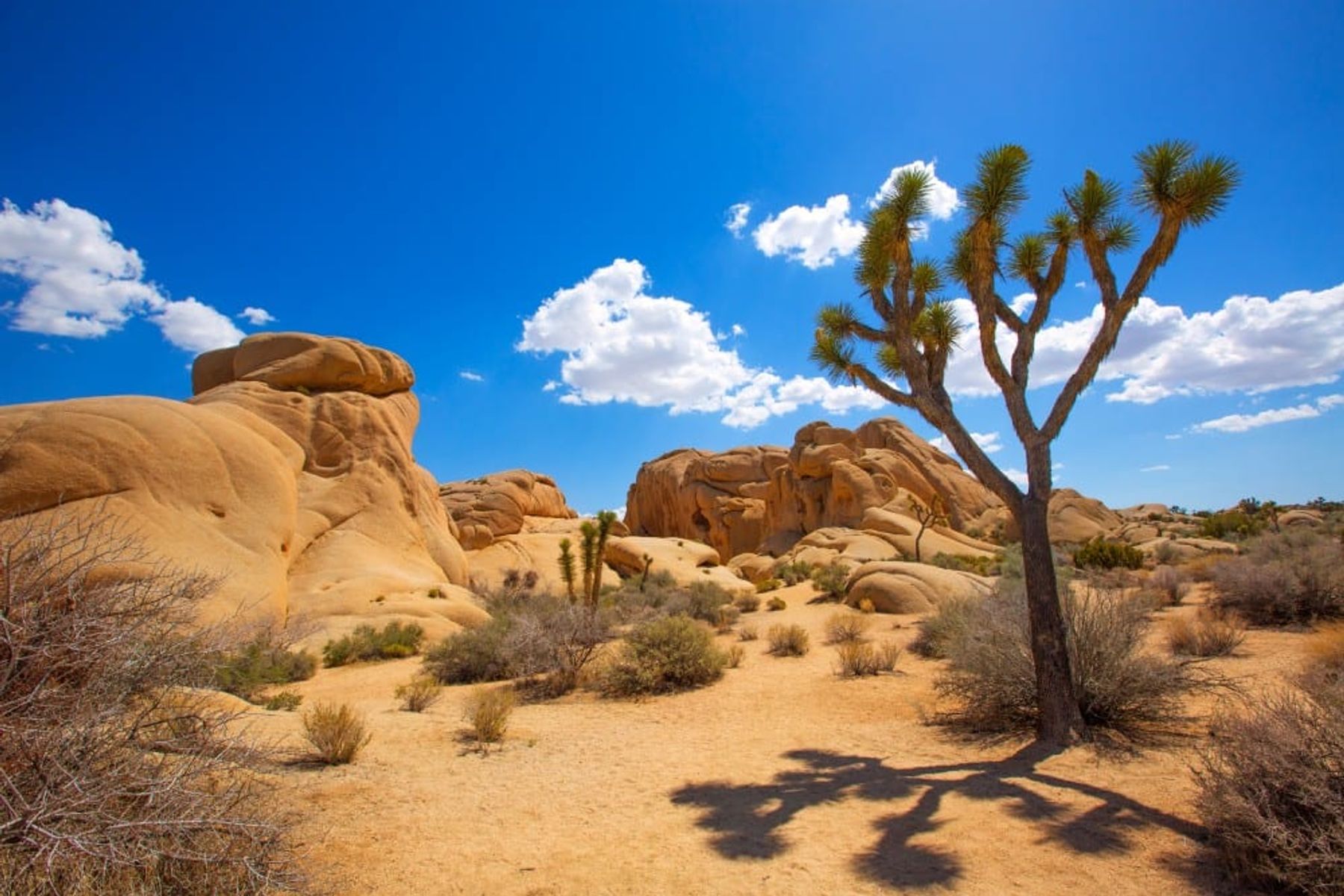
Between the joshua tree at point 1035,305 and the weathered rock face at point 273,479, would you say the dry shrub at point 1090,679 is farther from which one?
the weathered rock face at point 273,479

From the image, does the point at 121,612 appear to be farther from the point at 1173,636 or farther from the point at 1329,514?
the point at 1329,514

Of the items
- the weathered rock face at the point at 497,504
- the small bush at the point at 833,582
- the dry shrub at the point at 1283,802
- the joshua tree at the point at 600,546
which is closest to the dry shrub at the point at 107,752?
the dry shrub at the point at 1283,802

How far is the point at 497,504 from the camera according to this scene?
39.2 metres

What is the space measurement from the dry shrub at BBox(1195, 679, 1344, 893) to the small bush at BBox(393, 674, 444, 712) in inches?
339

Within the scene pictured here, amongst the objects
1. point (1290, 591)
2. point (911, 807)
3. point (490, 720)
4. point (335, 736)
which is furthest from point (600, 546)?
point (1290, 591)

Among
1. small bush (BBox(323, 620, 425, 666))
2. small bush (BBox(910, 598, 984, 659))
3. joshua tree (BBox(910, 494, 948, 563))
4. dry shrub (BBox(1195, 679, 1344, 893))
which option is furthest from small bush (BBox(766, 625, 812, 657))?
joshua tree (BBox(910, 494, 948, 563))

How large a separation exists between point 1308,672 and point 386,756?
33.5 feet

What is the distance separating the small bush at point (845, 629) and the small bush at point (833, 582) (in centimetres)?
497

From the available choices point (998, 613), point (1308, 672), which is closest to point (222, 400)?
point (998, 613)

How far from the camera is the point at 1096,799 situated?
529cm

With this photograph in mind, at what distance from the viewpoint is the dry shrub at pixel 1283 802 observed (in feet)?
11.4

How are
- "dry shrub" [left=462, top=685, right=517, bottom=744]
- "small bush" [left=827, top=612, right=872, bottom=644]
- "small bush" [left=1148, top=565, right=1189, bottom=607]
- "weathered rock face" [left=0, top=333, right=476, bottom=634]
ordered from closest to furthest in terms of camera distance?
"dry shrub" [left=462, top=685, right=517, bottom=744] → "small bush" [left=827, top=612, right=872, bottom=644] → "weathered rock face" [left=0, top=333, right=476, bottom=634] → "small bush" [left=1148, top=565, right=1189, bottom=607]

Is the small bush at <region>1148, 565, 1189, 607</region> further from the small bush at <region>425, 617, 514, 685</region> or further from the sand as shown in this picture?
the small bush at <region>425, 617, 514, 685</region>

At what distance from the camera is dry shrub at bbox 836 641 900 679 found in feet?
34.7
